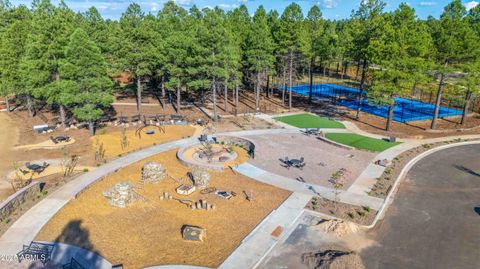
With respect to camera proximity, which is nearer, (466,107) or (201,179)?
(201,179)

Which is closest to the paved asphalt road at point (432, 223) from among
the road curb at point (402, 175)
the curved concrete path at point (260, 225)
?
the road curb at point (402, 175)

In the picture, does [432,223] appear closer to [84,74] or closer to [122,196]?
[122,196]

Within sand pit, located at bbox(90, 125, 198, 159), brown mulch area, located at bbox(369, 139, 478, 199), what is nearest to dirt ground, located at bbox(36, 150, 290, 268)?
brown mulch area, located at bbox(369, 139, 478, 199)

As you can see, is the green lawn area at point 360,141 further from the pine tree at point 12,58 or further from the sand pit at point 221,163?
the pine tree at point 12,58

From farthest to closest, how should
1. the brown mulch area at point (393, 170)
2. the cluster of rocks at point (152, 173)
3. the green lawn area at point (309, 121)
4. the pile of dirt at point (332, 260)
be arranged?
the green lawn area at point (309, 121), the cluster of rocks at point (152, 173), the brown mulch area at point (393, 170), the pile of dirt at point (332, 260)

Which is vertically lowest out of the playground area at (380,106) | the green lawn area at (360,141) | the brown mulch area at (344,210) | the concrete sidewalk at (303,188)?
the brown mulch area at (344,210)

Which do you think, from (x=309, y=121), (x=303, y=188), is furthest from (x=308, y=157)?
(x=309, y=121)
